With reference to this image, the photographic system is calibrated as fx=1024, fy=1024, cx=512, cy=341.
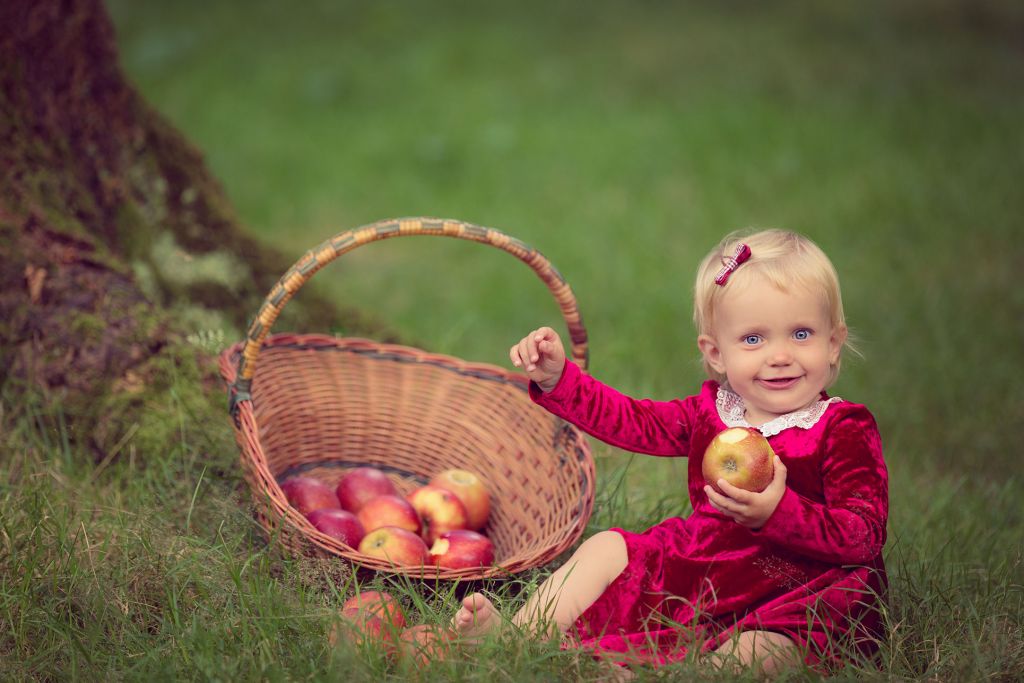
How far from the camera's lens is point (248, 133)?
7.20 m

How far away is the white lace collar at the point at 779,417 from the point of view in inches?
89.2

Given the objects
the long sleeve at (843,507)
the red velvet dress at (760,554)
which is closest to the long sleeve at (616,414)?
the red velvet dress at (760,554)

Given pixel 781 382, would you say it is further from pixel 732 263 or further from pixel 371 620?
pixel 371 620

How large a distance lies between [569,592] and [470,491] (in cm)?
62

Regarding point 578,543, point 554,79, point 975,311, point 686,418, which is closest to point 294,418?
point 578,543

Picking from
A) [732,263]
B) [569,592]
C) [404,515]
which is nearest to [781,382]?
[732,263]

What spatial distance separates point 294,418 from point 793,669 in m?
1.62

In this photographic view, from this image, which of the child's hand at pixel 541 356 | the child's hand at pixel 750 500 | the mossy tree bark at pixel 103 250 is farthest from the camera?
the mossy tree bark at pixel 103 250

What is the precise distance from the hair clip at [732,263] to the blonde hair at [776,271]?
0.01m

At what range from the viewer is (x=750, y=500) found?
2008 millimetres

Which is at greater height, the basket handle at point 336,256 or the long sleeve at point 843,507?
the basket handle at point 336,256

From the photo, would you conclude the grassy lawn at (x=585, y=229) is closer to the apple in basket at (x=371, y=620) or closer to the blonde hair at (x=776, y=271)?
the apple in basket at (x=371, y=620)

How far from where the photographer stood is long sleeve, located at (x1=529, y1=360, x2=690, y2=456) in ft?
8.00

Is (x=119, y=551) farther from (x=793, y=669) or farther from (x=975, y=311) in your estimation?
(x=975, y=311)
